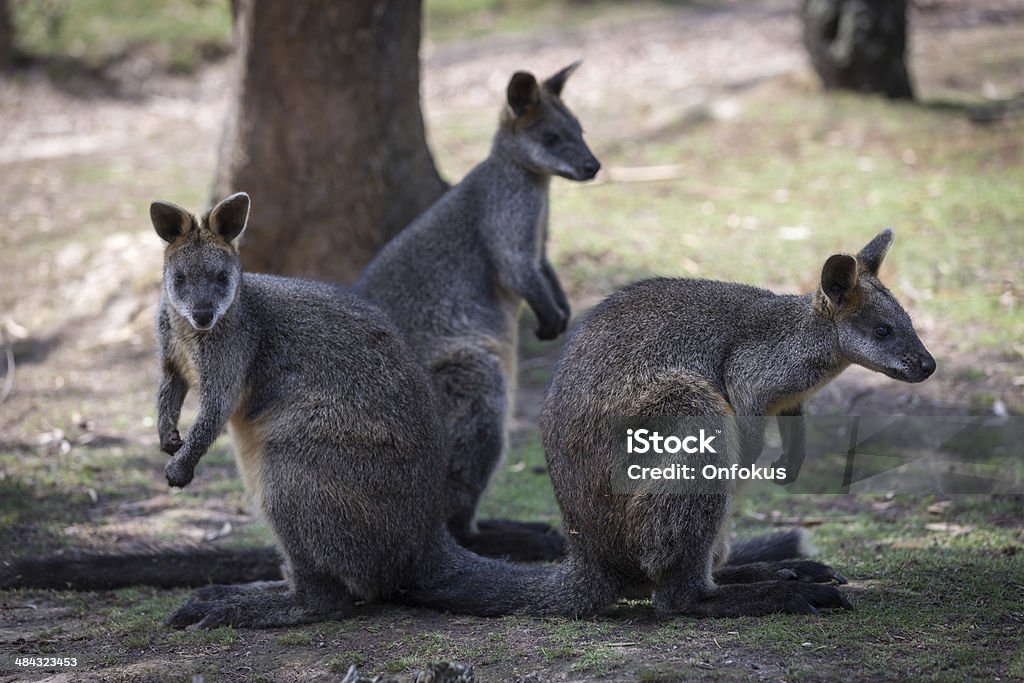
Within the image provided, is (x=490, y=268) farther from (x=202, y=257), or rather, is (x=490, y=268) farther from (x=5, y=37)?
(x=5, y=37)

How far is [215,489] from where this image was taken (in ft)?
24.1

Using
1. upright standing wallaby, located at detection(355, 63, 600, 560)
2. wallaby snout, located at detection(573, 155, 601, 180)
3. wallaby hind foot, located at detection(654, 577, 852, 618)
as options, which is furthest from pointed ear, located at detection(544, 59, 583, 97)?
wallaby hind foot, located at detection(654, 577, 852, 618)

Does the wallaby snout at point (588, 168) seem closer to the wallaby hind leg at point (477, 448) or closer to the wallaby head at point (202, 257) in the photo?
the wallaby hind leg at point (477, 448)

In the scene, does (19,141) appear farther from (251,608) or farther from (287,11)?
(251,608)

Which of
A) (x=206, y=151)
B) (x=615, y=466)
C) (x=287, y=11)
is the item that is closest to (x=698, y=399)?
(x=615, y=466)

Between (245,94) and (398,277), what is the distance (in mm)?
2761

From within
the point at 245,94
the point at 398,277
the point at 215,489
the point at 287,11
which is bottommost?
the point at 215,489

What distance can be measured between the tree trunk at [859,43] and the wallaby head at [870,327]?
8317mm

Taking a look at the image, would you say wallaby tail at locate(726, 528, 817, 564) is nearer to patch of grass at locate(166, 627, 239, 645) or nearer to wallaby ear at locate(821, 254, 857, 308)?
wallaby ear at locate(821, 254, 857, 308)

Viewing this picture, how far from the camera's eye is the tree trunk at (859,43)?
40.9 feet

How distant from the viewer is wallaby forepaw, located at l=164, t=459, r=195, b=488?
515 cm

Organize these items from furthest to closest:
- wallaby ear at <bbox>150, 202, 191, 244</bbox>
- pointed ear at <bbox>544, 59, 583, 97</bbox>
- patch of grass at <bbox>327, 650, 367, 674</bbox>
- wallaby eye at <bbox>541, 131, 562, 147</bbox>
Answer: pointed ear at <bbox>544, 59, 583, 97</bbox>, wallaby eye at <bbox>541, 131, 562, 147</bbox>, wallaby ear at <bbox>150, 202, 191, 244</bbox>, patch of grass at <bbox>327, 650, 367, 674</bbox>

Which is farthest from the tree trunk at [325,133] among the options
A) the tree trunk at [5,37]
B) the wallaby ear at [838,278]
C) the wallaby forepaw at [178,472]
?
the tree trunk at [5,37]

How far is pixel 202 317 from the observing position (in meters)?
4.96
